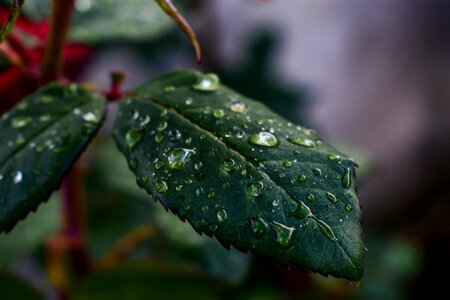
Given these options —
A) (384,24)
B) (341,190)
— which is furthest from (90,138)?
(384,24)

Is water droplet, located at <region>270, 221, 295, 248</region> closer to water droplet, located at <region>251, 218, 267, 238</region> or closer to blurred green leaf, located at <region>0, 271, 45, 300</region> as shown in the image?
water droplet, located at <region>251, 218, 267, 238</region>

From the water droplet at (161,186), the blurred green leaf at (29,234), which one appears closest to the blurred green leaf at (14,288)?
the blurred green leaf at (29,234)

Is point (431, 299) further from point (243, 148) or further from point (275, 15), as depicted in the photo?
point (243, 148)

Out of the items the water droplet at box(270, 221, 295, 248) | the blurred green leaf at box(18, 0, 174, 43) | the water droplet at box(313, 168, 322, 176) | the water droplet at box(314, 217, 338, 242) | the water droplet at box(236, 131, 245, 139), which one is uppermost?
the water droplet at box(313, 168, 322, 176)

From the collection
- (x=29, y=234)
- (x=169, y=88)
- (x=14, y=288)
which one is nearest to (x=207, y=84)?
(x=169, y=88)

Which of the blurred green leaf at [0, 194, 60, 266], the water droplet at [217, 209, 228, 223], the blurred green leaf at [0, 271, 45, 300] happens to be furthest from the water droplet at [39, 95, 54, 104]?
the blurred green leaf at [0, 194, 60, 266]

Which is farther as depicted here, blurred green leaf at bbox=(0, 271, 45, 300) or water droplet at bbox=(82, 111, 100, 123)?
blurred green leaf at bbox=(0, 271, 45, 300)

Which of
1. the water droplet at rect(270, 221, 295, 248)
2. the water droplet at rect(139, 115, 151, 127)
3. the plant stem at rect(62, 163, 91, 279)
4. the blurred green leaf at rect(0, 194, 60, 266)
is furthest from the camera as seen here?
the blurred green leaf at rect(0, 194, 60, 266)

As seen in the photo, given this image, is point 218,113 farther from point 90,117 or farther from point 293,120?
point 293,120
